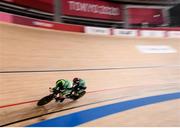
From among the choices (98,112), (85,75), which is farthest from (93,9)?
(98,112)

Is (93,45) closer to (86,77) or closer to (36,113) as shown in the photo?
(86,77)

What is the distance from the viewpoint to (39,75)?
3.51m

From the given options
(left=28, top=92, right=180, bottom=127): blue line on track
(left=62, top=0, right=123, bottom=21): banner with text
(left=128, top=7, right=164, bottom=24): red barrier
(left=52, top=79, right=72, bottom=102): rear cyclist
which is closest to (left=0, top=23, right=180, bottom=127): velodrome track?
(left=28, top=92, right=180, bottom=127): blue line on track

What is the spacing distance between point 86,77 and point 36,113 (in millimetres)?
1349

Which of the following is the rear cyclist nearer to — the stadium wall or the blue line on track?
the blue line on track

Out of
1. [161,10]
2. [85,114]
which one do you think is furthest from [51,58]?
[161,10]

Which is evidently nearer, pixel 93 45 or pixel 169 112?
pixel 169 112

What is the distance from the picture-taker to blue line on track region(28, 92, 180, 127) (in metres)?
2.86

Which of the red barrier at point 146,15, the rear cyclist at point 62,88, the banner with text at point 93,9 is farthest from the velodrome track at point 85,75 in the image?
the red barrier at point 146,15

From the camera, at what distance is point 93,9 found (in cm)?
851

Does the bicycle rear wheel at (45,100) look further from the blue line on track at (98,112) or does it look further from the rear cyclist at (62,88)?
the blue line on track at (98,112)

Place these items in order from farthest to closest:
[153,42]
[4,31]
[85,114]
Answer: [153,42] → [4,31] → [85,114]

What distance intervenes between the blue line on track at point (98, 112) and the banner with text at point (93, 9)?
14.6ft

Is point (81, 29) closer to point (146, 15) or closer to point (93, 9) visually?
point (93, 9)
